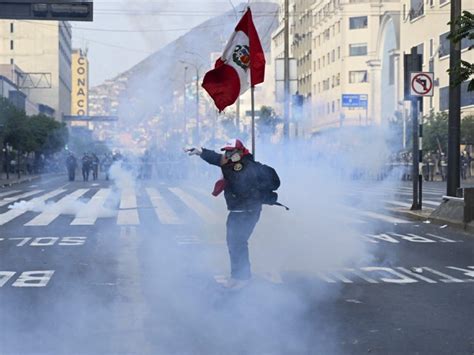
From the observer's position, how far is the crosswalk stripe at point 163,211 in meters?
19.9

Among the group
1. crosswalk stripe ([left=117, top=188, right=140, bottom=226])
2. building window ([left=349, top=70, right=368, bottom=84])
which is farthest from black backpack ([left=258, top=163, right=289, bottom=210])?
building window ([left=349, top=70, right=368, bottom=84])

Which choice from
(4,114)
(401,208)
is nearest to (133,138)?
(4,114)

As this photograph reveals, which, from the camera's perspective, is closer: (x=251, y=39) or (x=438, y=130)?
(x=251, y=39)

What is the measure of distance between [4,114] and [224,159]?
173ft

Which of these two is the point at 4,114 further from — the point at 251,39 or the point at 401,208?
the point at 251,39

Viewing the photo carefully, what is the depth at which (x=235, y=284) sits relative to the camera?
9961 millimetres

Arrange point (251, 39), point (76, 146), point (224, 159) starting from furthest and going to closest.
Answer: point (76, 146), point (251, 39), point (224, 159)

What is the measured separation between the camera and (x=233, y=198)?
1012cm

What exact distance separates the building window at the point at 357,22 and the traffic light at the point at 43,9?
6855 cm

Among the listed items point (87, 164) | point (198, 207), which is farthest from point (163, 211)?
point (87, 164)

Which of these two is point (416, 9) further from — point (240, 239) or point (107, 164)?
point (240, 239)

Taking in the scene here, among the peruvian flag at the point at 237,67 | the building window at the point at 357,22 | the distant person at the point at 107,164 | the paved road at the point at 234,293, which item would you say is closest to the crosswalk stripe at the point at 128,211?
the paved road at the point at 234,293

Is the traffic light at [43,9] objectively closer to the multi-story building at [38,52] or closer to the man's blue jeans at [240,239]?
the man's blue jeans at [240,239]

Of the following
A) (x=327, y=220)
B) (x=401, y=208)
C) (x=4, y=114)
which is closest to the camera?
(x=327, y=220)
